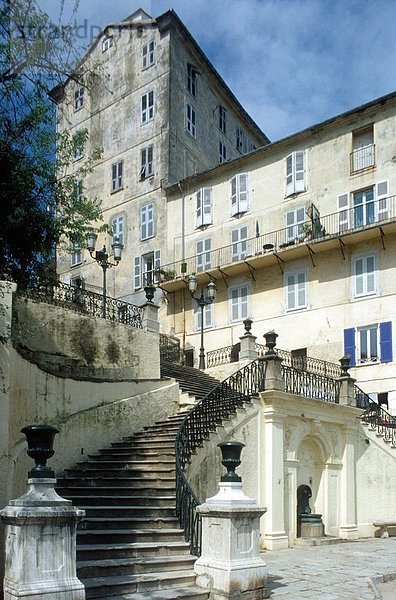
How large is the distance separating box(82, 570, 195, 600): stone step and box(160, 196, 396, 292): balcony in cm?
1948

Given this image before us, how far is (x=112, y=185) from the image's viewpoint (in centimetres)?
3638

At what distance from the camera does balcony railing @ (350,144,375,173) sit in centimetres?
2803

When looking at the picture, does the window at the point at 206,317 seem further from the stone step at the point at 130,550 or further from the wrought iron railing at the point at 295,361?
the stone step at the point at 130,550

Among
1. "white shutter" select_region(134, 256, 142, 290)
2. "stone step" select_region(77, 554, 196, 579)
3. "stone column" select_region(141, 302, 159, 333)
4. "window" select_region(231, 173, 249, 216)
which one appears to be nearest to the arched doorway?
"stone column" select_region(141, 302, 159, 333)

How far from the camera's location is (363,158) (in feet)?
92.9

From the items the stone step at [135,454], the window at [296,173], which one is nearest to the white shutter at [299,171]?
the window at [296,173]

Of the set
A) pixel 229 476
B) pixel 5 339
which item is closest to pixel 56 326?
pixel 5 339

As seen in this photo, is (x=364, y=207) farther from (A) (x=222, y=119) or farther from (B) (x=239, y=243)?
(A) (x=222, y=119)

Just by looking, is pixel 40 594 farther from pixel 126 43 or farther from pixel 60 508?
pixel 126 43

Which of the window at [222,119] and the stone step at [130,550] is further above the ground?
the window at [222,119]

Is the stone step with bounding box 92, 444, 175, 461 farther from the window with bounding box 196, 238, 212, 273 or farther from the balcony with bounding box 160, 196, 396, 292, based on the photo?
the window with bounding box 196, 238, 212, 273

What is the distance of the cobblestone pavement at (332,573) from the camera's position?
10094 millimetres

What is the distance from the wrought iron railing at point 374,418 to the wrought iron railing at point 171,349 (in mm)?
10134

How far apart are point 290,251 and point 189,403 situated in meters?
13.1
